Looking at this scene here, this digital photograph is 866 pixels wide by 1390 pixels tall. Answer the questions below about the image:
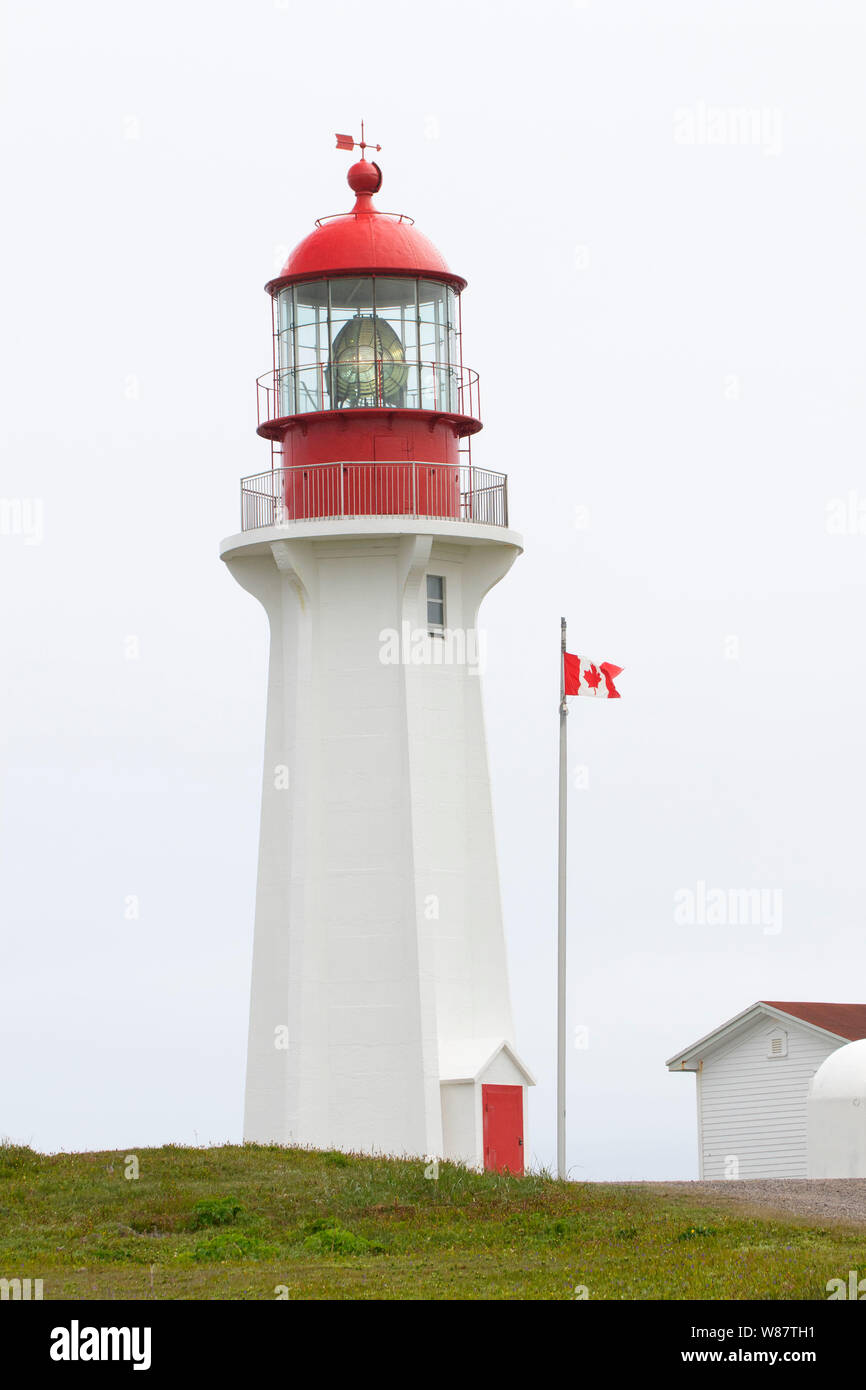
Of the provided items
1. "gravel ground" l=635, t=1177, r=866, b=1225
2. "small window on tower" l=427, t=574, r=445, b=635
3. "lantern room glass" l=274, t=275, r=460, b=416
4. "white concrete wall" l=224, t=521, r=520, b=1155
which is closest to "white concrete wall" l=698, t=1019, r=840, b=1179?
"white concrete wall" l=224, t=521, r=520, b=1155

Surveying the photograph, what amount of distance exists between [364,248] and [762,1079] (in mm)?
16297

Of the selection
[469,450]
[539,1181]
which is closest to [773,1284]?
[539,1181]

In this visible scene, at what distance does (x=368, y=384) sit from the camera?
115 feet

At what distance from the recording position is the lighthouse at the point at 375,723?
33625 mm

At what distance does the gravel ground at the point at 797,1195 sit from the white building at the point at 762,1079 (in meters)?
9.80

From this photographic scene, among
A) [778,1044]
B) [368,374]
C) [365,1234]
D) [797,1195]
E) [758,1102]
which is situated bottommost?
[365,1234]

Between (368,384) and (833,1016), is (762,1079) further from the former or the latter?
(368,384)

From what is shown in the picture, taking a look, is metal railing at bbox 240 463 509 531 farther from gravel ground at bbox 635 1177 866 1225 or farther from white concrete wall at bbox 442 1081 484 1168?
gravel ground at bbox 635 1177 866 1225

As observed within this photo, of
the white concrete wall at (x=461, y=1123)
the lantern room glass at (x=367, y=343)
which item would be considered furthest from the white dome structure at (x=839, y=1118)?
the lantern room glass at (x=367, y=343)

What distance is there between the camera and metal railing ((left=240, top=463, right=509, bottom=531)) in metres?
34.8

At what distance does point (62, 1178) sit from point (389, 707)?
8.66 m

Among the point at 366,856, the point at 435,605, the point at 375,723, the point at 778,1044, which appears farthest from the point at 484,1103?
the point at 778,1044

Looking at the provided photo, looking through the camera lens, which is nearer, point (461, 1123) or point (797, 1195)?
point (797, 1195)
